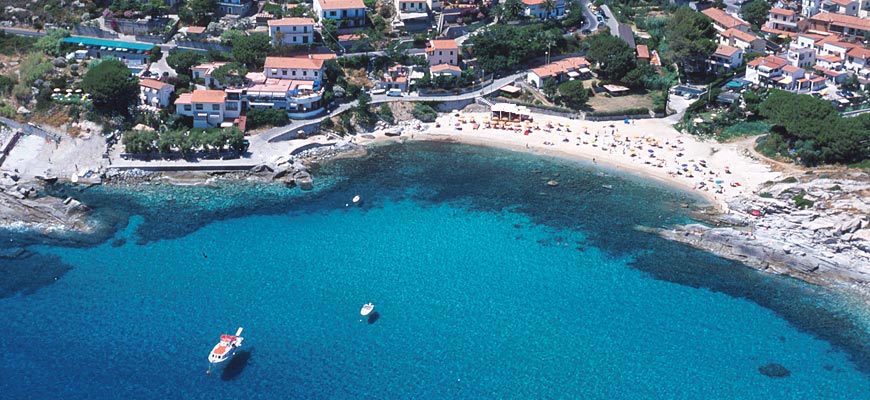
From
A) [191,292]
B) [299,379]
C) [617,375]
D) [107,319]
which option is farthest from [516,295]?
[107,319]

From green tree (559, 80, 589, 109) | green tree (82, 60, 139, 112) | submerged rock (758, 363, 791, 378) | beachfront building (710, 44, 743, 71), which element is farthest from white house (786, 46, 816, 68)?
green tree (82, 60, 139, 112)

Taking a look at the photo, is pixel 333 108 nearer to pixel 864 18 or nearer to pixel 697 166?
pixel 697 166

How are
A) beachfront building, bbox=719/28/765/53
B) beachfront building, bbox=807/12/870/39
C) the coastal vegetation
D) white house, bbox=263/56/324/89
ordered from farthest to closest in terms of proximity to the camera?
1. beachfront building, bbox=807/12/870/39
2. beachfront building, bbox=719/28/765/53
3. white house, bbox=263/56/324/89
4. the coastal vegetation

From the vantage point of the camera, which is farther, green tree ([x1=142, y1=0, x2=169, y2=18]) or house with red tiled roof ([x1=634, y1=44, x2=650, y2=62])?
house with red tiled roof ([x1=634, y1=44, x2=650, y2=62])

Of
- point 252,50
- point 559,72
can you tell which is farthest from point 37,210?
point 559,72

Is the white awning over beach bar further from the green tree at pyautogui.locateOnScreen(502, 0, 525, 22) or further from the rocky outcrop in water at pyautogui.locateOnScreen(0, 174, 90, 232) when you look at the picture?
the rocky outcrop in water at pyautogui.locateOnScreen(0, 174, 90, 232)

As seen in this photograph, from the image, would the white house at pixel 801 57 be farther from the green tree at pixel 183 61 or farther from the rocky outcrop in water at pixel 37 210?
the rocky outcrop in water at pixel 37 210
